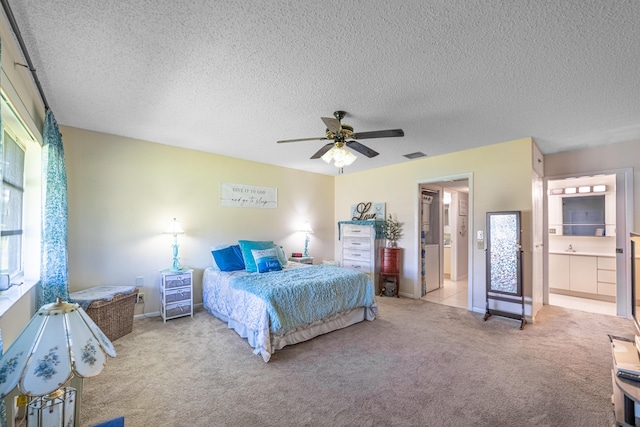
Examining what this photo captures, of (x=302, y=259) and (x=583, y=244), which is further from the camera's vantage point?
(x=302, y=259)

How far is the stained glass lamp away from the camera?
99cm

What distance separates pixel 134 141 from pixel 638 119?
6.09 m

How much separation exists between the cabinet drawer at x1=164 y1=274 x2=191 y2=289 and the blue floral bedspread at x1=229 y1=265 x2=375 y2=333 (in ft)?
2.68

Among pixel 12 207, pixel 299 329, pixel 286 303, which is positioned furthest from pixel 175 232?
pixel 299 329

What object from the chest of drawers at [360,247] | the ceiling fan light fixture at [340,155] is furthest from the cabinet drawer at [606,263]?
the ceiling fan light fixture at [340,155]

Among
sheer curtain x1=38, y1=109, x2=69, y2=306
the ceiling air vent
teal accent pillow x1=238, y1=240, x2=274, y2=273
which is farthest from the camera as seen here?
the ceiling air vent

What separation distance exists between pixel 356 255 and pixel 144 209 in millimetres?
3762

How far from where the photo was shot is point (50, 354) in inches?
40.5

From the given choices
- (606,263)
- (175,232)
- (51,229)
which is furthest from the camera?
(606,263)

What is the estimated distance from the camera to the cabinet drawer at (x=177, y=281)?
12.2 feet

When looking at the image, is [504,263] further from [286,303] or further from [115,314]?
[115,314]

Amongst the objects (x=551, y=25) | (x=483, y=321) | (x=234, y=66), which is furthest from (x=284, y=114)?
(x=483, y=321)

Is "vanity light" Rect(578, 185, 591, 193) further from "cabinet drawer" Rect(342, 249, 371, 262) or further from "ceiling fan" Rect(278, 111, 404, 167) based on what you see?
"ceiling fan" Rect(278, 111, 404, 167)

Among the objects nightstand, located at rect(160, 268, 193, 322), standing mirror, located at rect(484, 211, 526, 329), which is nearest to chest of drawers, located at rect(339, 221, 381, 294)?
standing mirror, located at rect(484, 211, 526, 329)
